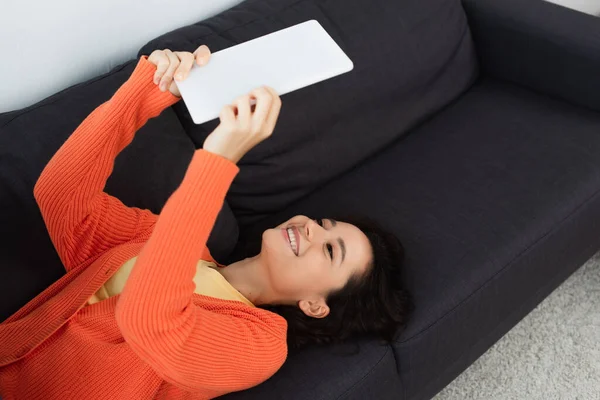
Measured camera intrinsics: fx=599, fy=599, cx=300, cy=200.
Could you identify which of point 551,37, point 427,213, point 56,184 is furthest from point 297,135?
point 551,37

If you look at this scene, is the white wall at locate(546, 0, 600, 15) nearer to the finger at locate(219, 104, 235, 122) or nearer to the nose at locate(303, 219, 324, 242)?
the nose at locate(303, 219, 324, 242)

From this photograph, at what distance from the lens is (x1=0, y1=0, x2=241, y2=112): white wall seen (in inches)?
52.6

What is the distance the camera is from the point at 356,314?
1.33 meters

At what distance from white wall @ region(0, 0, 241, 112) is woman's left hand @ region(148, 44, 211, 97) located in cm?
41

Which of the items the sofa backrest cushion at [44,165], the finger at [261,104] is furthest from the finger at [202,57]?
the sofa backrest cushion at [44,165]

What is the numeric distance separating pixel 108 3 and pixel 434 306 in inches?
41.7

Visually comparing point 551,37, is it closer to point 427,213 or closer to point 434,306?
point 427,213

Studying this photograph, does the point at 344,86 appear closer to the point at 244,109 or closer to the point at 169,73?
the point at 169,73

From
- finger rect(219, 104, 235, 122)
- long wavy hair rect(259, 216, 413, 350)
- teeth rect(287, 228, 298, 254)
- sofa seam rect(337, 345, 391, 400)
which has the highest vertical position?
finger rect(219, 104, 235, 122)

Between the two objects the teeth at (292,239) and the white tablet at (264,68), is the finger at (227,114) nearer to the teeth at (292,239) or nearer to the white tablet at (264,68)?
the white tablet at (264,68)

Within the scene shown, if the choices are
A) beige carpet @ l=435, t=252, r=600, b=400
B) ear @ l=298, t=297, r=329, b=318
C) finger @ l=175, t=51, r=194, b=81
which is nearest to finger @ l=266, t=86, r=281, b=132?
finger @ l=175, t=51, r=194, b=81

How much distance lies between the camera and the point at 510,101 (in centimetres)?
188

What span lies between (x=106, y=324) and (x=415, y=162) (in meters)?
0.98

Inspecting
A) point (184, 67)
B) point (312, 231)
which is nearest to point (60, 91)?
point (184, 67)
